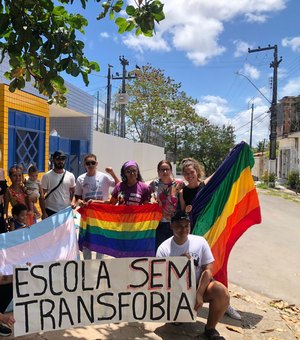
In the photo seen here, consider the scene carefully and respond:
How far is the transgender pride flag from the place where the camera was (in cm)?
356

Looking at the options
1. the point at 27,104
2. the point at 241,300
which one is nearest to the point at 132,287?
the point at 241,300

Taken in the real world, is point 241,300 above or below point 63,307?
below

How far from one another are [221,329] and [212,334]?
1.20 feet

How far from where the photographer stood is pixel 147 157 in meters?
27.7

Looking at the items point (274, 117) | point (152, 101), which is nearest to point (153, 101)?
point (152, 101)

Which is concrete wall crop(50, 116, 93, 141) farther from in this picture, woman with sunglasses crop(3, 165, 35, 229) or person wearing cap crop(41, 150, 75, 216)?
person wearing cap crop(41, 150, 75, 216)

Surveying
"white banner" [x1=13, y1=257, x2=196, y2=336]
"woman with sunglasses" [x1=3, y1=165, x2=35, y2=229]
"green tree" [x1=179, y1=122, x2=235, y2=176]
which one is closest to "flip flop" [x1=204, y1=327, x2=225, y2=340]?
"white banner" [x1=13, y1=257, x2=196, y2=336]

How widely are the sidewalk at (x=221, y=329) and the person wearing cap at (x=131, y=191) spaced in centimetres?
134

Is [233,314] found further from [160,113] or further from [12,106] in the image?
[160,113]

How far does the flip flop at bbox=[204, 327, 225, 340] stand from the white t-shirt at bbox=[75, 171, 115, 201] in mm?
2082

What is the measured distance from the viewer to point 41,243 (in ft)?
12.4

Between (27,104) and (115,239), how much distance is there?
251 inches

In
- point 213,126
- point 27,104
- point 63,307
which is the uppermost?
point 213,126

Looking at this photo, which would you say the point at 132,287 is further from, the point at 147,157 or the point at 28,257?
the point at 147,157
